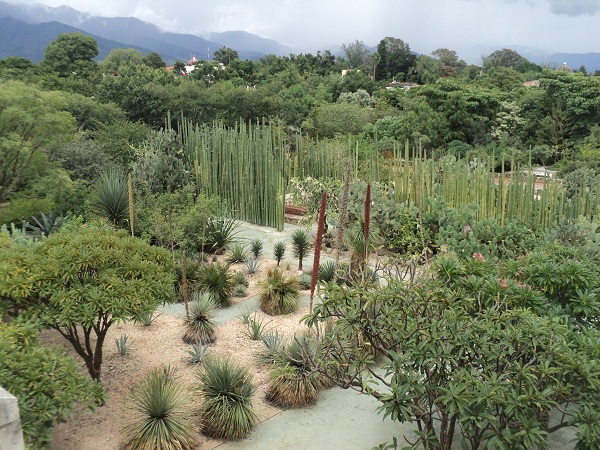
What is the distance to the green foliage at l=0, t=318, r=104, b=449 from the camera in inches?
150

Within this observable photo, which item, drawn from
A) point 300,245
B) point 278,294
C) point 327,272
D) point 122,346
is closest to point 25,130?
point 300,245

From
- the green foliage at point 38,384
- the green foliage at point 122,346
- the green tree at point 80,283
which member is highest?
the green tree at point 80,283

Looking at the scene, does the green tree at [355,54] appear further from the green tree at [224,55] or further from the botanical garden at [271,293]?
the botanical garden at [271,293]

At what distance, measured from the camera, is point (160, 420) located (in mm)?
4926

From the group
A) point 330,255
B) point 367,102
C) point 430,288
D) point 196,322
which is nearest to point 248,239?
point 330,255

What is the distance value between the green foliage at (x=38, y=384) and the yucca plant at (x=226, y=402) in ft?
4.03

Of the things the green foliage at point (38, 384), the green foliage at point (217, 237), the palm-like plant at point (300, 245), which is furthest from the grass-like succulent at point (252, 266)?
the green foliage at point (38, 384)

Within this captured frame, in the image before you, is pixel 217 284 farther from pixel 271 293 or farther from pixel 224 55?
pixel 224 55

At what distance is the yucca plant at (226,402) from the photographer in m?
5.17

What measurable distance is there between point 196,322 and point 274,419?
2.10 metres

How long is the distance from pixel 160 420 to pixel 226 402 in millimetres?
617

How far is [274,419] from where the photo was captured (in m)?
5.51

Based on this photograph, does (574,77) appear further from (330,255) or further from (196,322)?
(196,322)

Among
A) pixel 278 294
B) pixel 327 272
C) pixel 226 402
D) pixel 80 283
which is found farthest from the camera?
pixel 327 272
